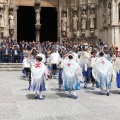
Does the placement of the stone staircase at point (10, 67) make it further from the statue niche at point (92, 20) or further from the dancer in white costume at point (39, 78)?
the dancer in white costume at point (39, 78)

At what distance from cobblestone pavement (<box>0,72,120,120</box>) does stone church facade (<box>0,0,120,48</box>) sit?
35.5 ft

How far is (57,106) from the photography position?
8445mm

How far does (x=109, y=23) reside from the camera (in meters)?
21.4

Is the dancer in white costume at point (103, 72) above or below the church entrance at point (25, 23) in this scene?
below

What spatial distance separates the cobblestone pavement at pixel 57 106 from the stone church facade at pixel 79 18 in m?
10.8

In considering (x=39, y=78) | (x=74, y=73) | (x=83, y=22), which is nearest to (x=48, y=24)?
(x=83, y=22)

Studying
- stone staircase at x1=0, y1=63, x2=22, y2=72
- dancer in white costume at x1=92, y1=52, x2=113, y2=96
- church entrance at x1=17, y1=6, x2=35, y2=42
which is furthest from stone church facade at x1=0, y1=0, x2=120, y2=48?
dancer in white costume at x1=92, y1=52, x2=113, y2=96

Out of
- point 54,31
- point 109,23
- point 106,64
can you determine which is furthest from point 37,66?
point 54,31

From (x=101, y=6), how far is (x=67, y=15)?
287cm

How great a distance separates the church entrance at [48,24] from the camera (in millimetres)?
26312

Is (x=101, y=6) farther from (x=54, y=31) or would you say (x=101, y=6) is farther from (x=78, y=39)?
(x=54, y=31)

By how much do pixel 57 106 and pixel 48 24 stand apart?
19.3 m

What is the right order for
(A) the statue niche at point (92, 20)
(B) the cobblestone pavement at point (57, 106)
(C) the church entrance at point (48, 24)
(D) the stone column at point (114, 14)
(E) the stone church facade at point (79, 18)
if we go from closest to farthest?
(B) the cobblestone pavement at point (57, 106), (D) the stone column at point (114, 14), (E) the stone church facade at point (79, 18), (A) the statue niche at point (92, 20), (C) the church entrance at point (48, 24)


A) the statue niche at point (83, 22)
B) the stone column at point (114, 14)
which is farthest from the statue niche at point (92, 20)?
the stone column at point (114, 14)
